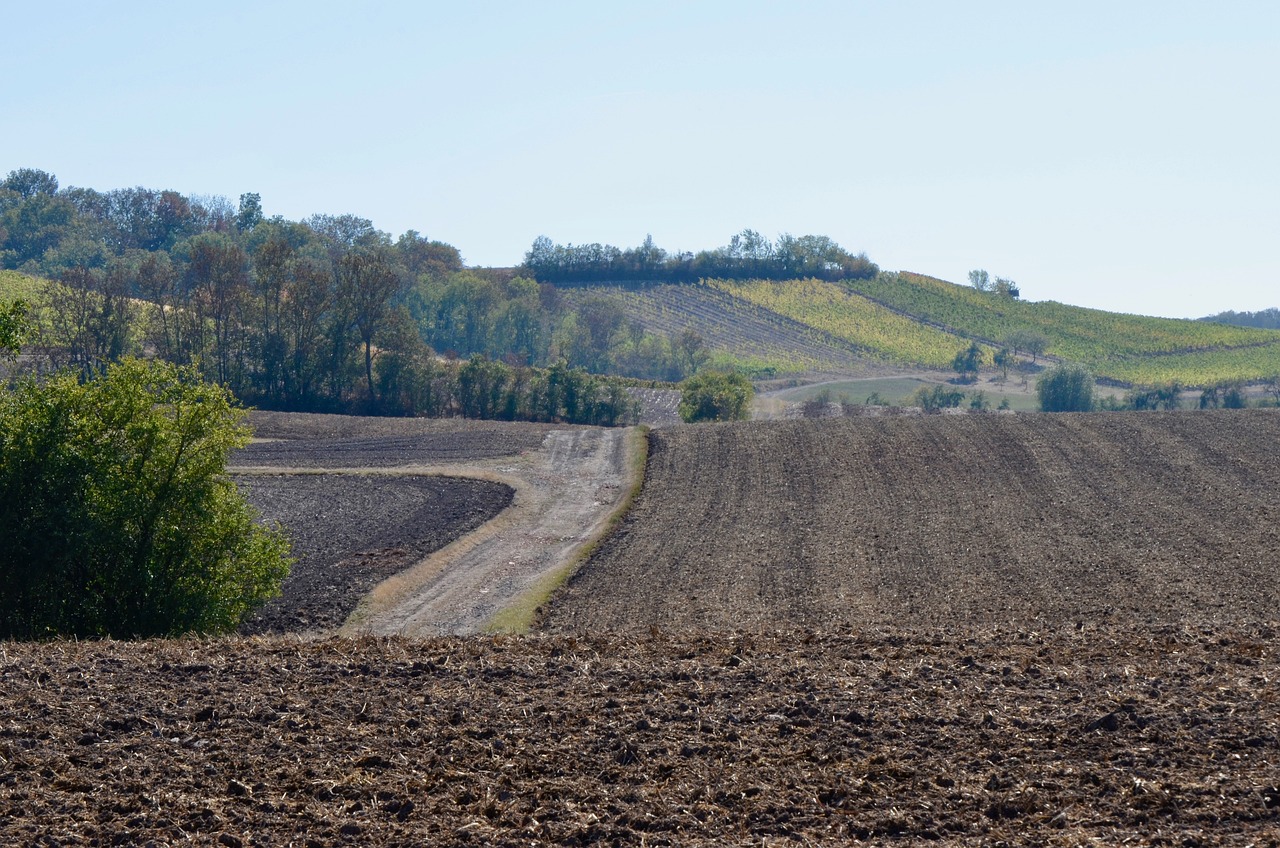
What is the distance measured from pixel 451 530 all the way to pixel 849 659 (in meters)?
21.3

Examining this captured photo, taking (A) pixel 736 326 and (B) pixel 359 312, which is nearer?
(B) pixel 359 312

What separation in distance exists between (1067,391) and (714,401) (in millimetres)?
32130

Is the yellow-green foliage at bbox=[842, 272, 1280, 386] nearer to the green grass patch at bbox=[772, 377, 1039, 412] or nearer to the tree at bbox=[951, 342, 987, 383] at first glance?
the tree at bbox=[951, 342, 987, 383]

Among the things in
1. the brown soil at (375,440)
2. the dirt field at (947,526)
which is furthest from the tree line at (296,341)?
the dirt field at (947,526)

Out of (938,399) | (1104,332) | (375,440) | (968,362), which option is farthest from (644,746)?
(1104,332)

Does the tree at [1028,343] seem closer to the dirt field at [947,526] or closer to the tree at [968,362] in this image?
the tree at [968,362]

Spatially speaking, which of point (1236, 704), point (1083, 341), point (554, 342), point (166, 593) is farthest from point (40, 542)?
point (1083, 341)

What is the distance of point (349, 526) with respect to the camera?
36469mm

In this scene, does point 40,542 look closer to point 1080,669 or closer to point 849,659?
point 849,659

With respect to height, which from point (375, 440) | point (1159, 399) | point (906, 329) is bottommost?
point (375, 440)

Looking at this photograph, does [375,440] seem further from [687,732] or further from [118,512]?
[687,732]

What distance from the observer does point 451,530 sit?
3575 centimetres

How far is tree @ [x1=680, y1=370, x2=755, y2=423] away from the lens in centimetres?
6994

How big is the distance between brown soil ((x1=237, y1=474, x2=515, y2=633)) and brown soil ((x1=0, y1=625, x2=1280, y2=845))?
1068 cm
